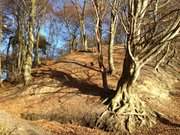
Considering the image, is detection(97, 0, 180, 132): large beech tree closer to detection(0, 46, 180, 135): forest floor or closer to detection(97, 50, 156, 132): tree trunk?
detection(97, 50, 156, 132): tree trunk

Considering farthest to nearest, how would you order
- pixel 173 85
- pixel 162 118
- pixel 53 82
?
pixel 173 85
pixel 53 82
pixel 162 118

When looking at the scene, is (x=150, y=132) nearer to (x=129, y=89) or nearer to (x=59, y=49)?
(x=129, y=89)

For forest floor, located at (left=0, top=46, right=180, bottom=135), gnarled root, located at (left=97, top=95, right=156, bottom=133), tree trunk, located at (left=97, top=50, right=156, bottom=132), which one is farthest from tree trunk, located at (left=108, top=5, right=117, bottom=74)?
gnarled root, located at (left=97, top=95, right=156, bottom=133)

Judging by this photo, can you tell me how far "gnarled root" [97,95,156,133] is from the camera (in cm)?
1858

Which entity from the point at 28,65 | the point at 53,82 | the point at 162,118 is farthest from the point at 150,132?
the point at 28,65

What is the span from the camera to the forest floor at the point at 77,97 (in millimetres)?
18984

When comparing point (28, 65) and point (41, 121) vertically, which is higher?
point (28, 65)

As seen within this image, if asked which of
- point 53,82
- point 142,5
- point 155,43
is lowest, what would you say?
point 53,82

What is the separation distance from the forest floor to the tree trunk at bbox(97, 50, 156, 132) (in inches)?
18.0

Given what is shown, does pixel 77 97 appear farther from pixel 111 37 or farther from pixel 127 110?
pixel 111 37

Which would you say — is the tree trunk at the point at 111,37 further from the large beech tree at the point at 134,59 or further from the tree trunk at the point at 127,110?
the tree trunk at the point at 127,110

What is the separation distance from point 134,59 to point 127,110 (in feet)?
7.72

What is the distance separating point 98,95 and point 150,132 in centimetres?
401

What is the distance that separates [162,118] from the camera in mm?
19672
